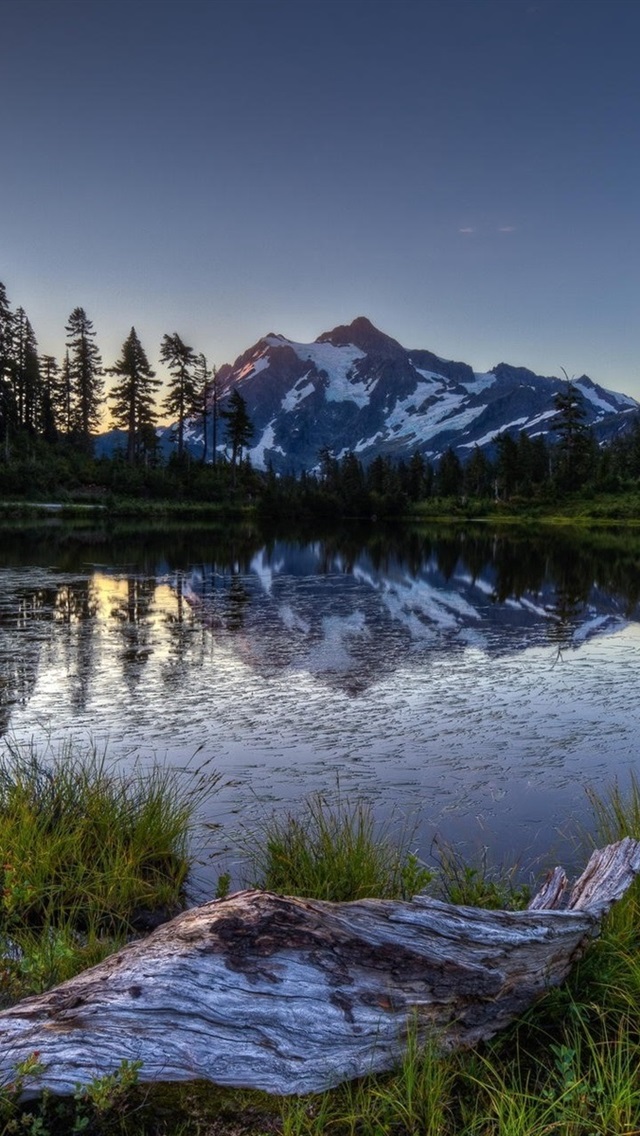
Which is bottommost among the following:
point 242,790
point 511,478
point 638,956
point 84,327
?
point 242,790

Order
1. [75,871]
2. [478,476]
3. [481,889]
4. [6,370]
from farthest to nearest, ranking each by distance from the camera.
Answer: [478,476], [6,370], [75,871], [481,889]

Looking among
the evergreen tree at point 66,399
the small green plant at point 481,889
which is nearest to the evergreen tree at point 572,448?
the evergreen tree at point 66,399

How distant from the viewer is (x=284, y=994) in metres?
3.08

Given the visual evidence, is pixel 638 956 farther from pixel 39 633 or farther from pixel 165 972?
pixel 39 633

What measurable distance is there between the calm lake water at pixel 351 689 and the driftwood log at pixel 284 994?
10.2 ft

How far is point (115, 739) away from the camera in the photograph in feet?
32.9

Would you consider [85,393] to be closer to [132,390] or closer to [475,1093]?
[132,390]

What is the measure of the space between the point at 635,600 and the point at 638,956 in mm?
23220

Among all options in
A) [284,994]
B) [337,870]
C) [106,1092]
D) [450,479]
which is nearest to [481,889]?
[337,870]

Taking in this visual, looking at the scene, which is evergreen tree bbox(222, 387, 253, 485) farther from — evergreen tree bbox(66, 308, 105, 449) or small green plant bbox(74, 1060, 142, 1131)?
small green plant bbox(74, 1060, 142, 1131)

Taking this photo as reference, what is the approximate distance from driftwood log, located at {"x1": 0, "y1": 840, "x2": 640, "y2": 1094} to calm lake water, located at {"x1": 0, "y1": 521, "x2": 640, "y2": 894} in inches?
122

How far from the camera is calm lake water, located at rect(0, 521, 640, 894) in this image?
8234 mm

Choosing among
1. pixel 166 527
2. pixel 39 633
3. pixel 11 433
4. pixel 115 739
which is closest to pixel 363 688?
pixel 115 739

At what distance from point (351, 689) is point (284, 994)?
33.6 feet
